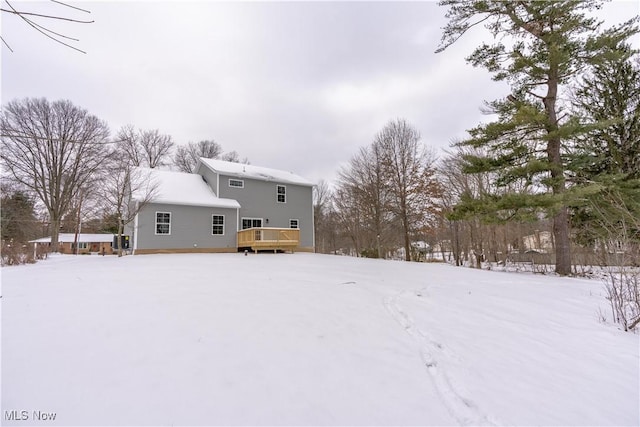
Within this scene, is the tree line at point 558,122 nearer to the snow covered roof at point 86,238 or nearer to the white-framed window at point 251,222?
the white-framed window at point 251,222

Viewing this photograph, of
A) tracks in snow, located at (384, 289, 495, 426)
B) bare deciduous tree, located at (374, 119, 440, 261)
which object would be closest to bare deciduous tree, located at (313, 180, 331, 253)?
bare deciduous tree, located at (374, 119, 440, 261)

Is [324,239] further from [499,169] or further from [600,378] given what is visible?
[600,378]

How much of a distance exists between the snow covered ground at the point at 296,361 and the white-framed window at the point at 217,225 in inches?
377

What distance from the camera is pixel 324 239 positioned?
2720 cm

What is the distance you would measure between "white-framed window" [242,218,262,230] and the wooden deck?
1.08 m

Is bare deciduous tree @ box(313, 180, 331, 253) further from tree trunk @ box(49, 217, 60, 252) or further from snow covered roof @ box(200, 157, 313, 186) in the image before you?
tree trunk @ box(49, 217, 60, 252)

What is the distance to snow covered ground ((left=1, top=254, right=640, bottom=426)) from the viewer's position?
70.0 inches

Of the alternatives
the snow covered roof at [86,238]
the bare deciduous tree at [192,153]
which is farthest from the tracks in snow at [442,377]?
the snow covered roof at [86,238]

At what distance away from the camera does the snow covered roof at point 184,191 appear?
12797mm

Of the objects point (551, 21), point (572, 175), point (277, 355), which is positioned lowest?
point (277, 355)

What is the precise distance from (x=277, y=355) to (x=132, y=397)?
108cm

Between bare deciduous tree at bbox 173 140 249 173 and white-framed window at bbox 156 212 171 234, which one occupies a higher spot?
bare deciduous tree at bbox 173 140 249 173

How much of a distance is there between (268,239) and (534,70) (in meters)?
12.2

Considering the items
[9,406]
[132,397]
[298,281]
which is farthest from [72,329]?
[298,281]
